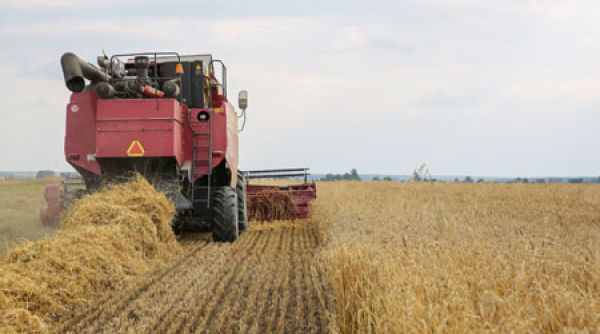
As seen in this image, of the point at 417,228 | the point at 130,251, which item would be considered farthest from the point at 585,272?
the point at 130,251

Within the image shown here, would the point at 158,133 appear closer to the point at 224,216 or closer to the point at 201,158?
the point at 201,158

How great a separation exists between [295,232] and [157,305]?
6.23 m

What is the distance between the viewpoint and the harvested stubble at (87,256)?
4.80 m

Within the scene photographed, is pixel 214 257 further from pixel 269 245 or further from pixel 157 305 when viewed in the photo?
pixel 157 305

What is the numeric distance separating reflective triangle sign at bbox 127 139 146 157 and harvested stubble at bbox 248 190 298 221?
13.8 feet

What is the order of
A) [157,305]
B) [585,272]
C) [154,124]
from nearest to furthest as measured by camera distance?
1. [585,272]
2. [157,305]
3. [154,124]

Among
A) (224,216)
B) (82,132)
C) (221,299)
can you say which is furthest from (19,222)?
(221,299)

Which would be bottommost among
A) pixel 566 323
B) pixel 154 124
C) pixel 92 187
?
pixel 566 323

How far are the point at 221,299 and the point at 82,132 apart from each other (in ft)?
14.4

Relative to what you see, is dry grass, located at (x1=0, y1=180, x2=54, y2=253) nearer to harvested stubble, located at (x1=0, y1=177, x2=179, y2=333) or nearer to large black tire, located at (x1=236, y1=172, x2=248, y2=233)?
harvested stubble, located at (x1=0, y1=177, x2=179, y2=333)

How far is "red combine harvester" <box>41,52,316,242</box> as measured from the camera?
27.5 ft

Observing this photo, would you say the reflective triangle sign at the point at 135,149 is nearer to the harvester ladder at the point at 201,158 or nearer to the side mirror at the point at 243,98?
the harvester ladder at the point at 201,158

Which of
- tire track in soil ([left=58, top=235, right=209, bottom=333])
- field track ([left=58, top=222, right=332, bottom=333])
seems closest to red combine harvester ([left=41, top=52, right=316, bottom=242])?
field track ([left=58, top=222, right=332, bottom=333])

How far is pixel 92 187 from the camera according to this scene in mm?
8781
